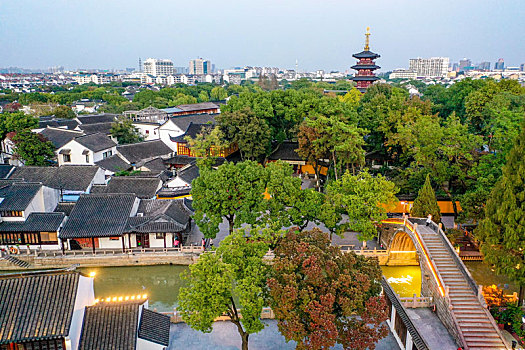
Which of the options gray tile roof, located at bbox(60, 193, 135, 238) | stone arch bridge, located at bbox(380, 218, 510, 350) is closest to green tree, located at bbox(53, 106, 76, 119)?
gray tile roof, located at bbox(60, 193, 135, 238)

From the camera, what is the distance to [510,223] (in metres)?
13.8

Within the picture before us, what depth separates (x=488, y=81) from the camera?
108 ft

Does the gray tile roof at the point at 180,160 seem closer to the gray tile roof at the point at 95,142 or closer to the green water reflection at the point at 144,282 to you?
the gray tile roof at the point at 95,142

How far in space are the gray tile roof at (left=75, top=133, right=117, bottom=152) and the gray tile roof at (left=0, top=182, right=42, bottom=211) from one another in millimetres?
11069

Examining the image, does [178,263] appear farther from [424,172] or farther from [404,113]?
[404,113]

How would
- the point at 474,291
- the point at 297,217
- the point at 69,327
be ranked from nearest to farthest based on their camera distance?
the point at 69,327 < the point at 474,291 < the point at 297,217

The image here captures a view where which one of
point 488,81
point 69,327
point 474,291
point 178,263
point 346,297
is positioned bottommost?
point 178,263

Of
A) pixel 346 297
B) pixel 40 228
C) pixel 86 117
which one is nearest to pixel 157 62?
pixel 86 117

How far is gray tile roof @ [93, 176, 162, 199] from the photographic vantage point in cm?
2459

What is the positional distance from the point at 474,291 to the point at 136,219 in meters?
15.5

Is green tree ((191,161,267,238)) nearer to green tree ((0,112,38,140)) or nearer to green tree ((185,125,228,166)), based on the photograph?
green tree ((185,125,228,166))

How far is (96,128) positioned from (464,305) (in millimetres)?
37960

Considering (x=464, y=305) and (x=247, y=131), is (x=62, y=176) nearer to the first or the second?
(x=247, y=131)

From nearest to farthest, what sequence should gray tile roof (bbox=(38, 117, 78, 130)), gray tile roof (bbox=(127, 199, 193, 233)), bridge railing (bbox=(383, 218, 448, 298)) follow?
bridge railing (bbox=(383, 218, 448, 298))
gray tile roof (bbox=(127, 199, 193, 233))
gray tile roof (bbox=(38, 117, 78, 130))
